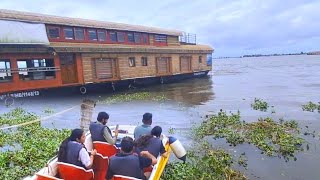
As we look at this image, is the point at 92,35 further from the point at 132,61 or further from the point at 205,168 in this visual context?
the point at 205,168

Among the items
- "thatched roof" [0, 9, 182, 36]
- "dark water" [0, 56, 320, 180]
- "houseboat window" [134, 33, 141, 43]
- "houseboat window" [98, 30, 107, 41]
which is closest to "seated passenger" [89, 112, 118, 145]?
"dark water" [0, 56, 320, 180]

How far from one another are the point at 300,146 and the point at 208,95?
1605 cm

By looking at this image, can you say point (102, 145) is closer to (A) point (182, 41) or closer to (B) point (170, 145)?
(B) point (170, 145)

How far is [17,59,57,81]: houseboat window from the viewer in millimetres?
22694

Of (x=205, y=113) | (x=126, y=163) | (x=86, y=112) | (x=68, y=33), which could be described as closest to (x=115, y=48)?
(x=68, y=33)

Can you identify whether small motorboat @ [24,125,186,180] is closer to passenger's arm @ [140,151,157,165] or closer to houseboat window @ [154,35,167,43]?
passenger's arm @ [140,151,157,165]

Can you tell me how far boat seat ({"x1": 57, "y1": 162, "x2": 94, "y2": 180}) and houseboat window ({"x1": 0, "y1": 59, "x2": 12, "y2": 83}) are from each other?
1755 centimetres

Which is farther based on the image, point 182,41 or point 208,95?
point 182,41

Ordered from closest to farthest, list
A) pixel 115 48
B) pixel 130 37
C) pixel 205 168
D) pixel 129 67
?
pixel 205 168 < pixel 115 48 < pixel 129 67 < pixel 130 37

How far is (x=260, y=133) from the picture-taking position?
13172mm

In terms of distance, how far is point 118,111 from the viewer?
19.8m

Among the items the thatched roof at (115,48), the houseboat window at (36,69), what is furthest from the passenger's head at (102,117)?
the thatched roof at (115,48)

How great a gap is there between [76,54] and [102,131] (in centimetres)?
1875

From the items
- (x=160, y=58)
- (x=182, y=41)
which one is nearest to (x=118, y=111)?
(x=160, y=58)
